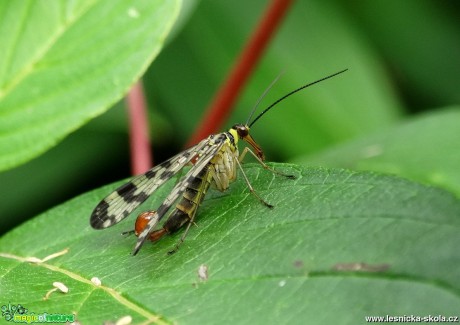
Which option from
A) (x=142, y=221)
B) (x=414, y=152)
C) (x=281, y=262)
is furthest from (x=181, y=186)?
(x=414, y=152)

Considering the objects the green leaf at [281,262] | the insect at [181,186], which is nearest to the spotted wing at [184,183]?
the insect at [181,186]

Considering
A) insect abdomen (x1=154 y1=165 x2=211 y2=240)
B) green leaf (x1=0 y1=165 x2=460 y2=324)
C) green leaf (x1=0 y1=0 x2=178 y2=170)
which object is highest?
green leaf (x1=0 y1=0 x2=178 y2=170)

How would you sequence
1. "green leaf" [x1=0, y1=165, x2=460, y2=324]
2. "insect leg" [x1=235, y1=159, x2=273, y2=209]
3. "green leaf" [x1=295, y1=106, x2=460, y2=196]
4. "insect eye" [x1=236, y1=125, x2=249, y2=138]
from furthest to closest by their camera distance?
"green leaf" [x1=295, y1=106, x2=460, y2=196] < "insect eye" [x1=236, y1=125, x2=249, y2=138] < "insect leg" [x1=235, y1=159, x2=273, y2=209] < "green leaf" [x1=0, y1=165, x2=460, y2=324]

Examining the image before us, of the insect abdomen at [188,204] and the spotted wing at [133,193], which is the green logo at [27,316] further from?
the insect abdomen at [188,204]

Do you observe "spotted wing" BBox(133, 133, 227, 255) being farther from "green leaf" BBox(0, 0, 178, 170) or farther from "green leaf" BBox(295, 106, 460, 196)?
"green leaf" BBox(295, 106, 460, 196)

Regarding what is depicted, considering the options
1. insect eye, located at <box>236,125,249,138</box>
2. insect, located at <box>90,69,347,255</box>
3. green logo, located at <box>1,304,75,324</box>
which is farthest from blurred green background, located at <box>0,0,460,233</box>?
green logo, located at <box>1,304,75,324</box>

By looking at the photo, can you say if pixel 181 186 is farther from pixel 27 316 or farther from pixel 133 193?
pixel 27 316
